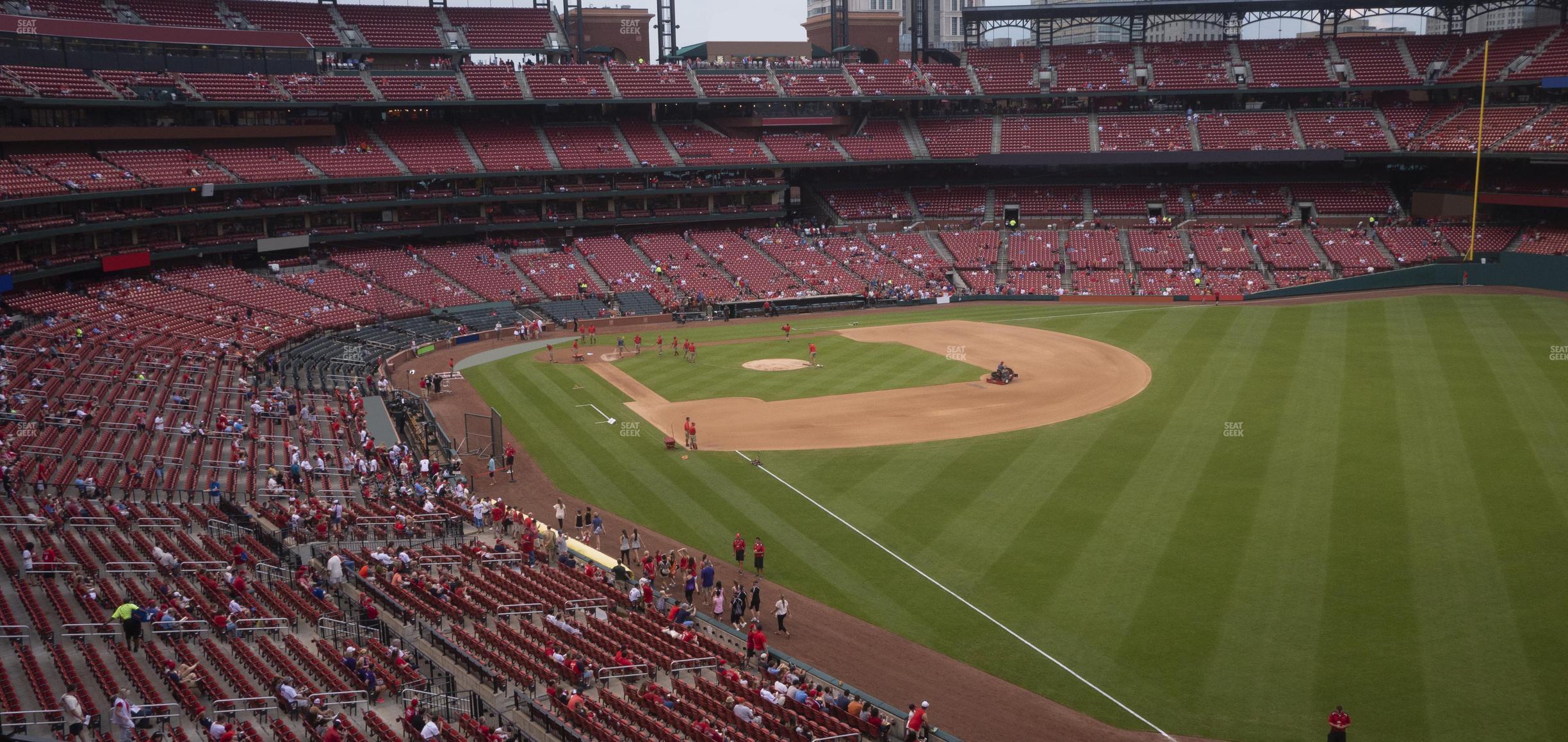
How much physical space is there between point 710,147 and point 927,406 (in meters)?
44.7

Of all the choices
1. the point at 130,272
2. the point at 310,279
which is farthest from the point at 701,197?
the point at 130,272

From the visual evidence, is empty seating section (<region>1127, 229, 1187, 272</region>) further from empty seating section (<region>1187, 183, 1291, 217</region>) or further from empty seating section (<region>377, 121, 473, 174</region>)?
empty seating section (<region>377, 121, 473, 174</region>)

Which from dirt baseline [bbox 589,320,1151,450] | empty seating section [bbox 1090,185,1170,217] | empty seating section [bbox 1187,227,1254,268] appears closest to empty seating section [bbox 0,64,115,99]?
dirt baseline [bbox 589,320,1151,450]

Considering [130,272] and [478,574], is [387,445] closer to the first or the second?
[478,574]

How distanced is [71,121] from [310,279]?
46.5ft

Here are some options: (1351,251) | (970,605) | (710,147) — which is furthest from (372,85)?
(1351,251)

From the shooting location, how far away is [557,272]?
238 feet

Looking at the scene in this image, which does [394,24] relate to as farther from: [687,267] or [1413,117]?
[1413,117]

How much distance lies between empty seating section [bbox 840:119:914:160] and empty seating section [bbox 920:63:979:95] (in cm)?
417

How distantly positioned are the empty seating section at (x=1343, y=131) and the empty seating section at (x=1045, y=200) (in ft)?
53.0

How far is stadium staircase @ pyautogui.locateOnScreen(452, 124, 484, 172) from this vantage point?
74688 millimetres

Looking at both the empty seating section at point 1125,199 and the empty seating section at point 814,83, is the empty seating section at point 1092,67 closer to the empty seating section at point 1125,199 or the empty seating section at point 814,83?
the empty seating section at point 1125,199

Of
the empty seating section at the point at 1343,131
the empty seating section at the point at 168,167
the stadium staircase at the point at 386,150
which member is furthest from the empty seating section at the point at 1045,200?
the empty seating section at the point at 168,167

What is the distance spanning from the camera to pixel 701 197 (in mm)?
84438
